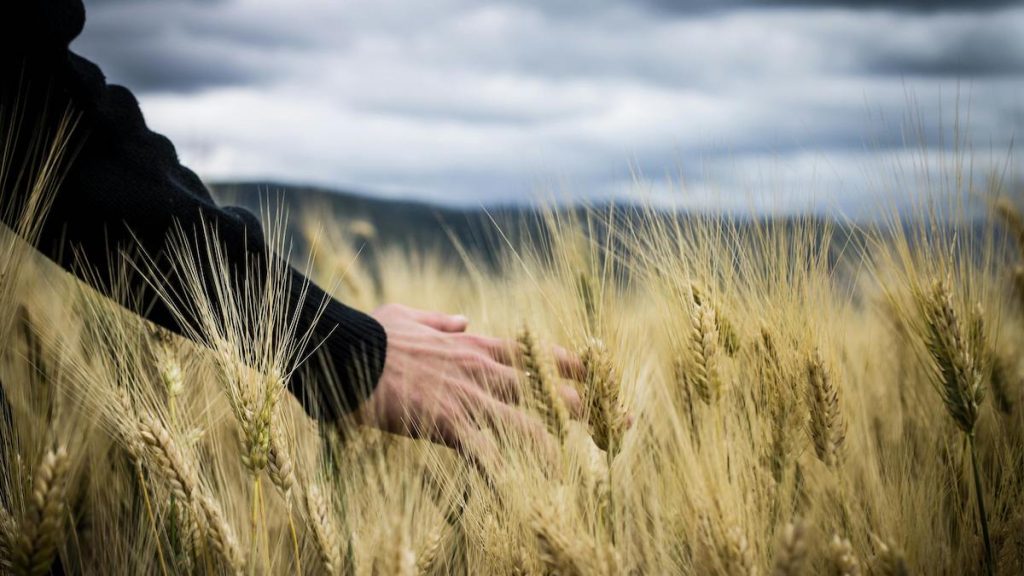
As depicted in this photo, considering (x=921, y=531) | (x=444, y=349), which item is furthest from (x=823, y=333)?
(x=444, y=349)

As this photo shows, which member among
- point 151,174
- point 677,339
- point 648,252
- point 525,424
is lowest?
point 525,424

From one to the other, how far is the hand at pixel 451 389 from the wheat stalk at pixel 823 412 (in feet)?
1.23

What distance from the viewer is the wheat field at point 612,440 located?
1016mm

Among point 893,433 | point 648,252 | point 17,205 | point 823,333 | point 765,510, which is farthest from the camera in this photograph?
point 893,433

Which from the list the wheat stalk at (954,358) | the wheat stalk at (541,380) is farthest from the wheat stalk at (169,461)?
the wheat stalk at (954,358)

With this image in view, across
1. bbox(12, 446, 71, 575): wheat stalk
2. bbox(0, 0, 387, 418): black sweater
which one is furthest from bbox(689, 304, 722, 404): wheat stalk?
bbox(12, 446, 71, 575): wheat stalk

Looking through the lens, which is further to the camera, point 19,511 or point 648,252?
point 648,252

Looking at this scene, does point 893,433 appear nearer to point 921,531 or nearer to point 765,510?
point 921,531

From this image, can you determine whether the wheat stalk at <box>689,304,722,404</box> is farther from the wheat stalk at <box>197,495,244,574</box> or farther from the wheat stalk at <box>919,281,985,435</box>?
the wheat stalk at <box>197,495,244,574</box>

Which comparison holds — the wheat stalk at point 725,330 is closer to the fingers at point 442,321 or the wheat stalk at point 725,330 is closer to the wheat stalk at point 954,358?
the wheat stalk at point 954,358

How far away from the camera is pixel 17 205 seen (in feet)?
4.30

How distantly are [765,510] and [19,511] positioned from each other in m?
1.15

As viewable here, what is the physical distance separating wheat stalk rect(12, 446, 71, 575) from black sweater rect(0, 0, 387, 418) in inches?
15.1

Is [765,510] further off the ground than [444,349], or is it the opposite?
[444,349]
